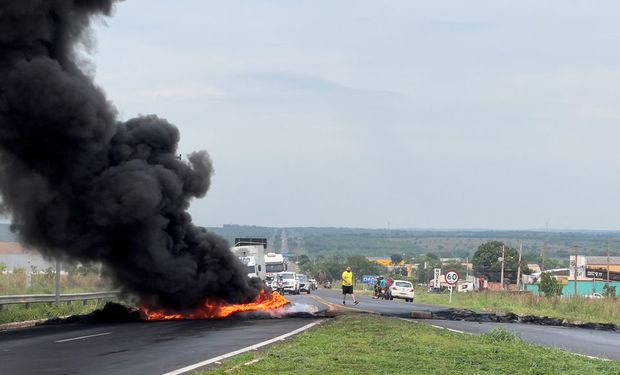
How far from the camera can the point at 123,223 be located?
28219mm

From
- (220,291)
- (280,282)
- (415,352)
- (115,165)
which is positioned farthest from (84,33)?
(280,282)

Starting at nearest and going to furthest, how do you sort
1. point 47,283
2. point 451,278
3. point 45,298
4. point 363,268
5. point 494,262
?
point 45,298 → point 47,283 → point 451,278 → point 494,262 → point 363,268

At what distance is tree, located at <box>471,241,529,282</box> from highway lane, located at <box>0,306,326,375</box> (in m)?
101

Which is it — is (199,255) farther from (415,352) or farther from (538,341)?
(415,352)

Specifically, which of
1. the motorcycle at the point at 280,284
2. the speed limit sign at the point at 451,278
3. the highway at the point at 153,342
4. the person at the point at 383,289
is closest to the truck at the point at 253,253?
the motorcycle at the point at 280,284

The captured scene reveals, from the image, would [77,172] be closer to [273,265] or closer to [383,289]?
[383,289]

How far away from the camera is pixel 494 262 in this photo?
422 feet

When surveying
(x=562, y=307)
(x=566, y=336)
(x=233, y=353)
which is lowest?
(x=562, y=307)

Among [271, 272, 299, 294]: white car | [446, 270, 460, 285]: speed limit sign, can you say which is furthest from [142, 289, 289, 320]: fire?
[271, 272, 299, 294]: white car

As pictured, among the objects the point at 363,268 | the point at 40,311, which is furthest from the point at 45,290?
the point at 363,268

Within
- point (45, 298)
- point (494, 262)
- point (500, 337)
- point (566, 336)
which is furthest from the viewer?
point (494, 262)

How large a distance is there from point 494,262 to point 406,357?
11578 cm

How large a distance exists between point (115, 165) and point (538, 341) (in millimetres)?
13961

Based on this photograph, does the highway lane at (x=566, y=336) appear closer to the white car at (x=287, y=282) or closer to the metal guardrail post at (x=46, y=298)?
the metal guardrail post at (x=46, y=298)
